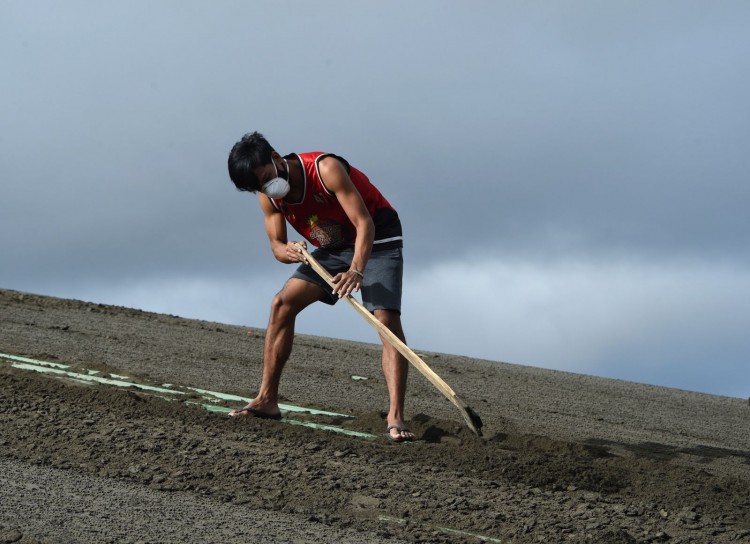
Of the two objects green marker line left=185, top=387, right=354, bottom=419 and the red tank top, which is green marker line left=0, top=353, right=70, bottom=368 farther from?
the red tank top

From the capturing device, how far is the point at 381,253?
5641 mm

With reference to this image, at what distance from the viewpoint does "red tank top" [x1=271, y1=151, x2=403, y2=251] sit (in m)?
5.55

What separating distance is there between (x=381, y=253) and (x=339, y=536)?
2.10 m

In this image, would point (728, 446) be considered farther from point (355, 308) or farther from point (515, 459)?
point (355, 308)

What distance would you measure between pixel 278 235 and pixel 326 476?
1778 mm

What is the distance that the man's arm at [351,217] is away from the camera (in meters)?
5.34

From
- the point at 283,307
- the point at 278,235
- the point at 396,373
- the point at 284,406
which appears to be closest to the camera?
the point at 396,373

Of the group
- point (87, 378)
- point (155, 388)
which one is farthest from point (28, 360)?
point (155, 388)

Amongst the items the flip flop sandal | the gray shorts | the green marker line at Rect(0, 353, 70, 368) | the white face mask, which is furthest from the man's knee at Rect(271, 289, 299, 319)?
the green marker line at Rect(0, 353, 70, 368)

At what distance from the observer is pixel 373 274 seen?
558 centimetres

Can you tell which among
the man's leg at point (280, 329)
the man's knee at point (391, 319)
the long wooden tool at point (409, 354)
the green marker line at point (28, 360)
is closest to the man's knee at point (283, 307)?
the man's leg at point (280, 329)

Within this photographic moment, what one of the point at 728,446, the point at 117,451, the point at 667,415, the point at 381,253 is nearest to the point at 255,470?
the point at 117,451

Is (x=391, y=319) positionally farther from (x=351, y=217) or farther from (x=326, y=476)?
(x=326, y=476)

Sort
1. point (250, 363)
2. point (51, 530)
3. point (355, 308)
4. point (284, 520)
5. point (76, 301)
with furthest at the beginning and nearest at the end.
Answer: point (76, 301) < point (250, 363) < point (355, 308) < point (284, 520) < point (51, 530)
